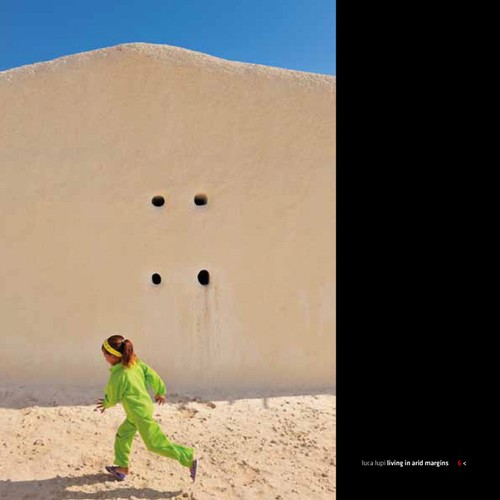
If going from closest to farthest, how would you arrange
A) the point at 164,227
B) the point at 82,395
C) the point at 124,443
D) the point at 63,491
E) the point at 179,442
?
the point at 63,491 < the point at 124,443 < the point at 179,442 < the point at 82,395 < the point at 164,227

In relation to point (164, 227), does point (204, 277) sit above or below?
below

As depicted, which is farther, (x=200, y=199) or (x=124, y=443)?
(x=200, y=199)

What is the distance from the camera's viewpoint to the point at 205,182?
4.20 meters

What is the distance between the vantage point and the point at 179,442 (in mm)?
3348

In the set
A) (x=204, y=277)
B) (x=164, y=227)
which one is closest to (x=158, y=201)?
(x=164, y=227)

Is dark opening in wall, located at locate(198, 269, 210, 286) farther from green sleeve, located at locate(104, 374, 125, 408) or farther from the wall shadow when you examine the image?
green sleeve, located at locate(104, 374, 125, 408)

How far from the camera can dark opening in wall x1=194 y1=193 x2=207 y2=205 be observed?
4.22 m

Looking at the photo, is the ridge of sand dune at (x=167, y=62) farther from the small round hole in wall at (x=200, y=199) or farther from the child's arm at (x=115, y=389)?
the child's arm at (x=115, y=389)

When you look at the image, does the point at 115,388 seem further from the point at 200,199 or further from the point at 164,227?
the point at 200,199
